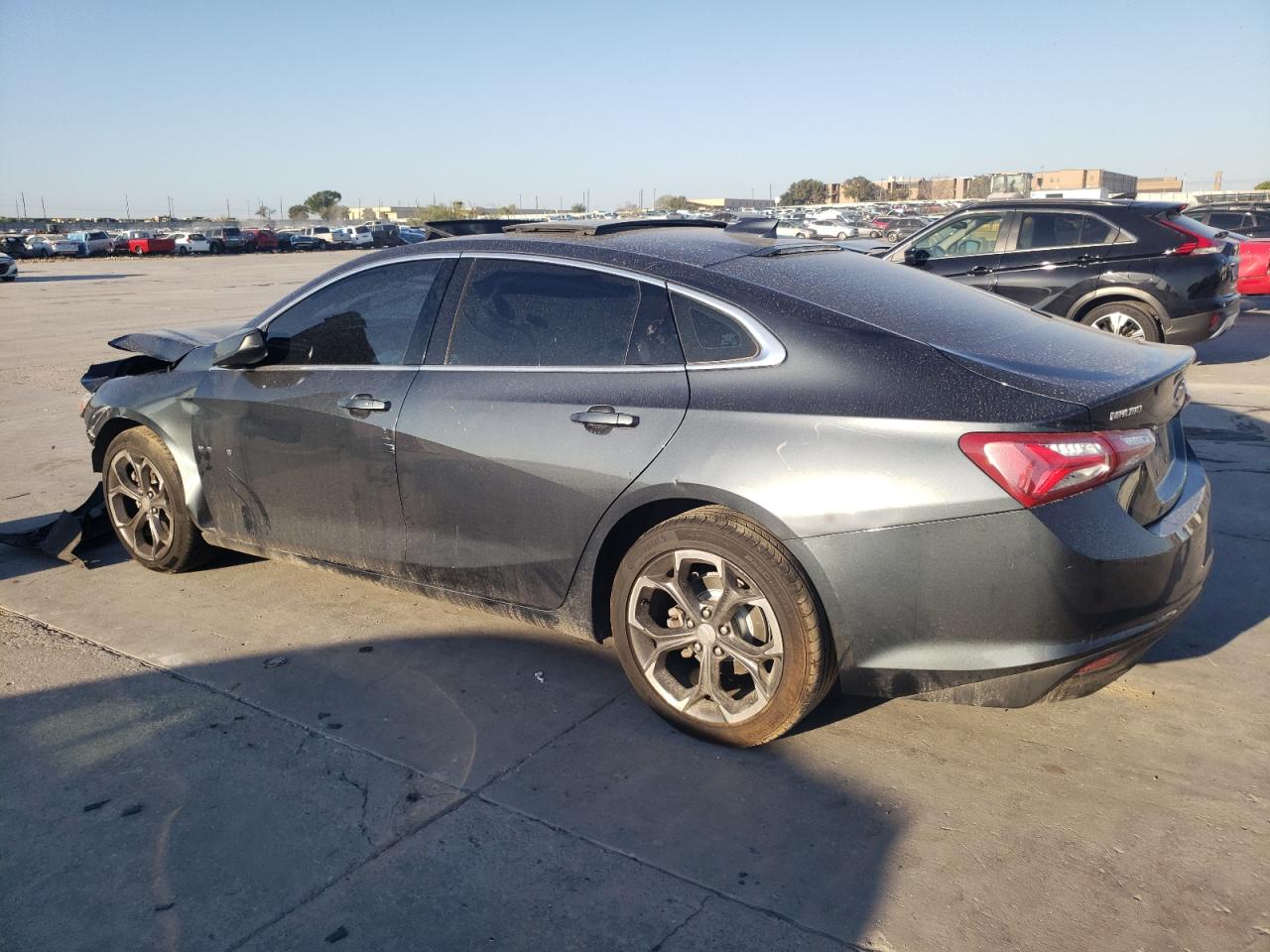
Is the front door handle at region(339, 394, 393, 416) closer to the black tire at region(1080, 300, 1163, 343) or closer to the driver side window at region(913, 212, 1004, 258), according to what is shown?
the driver side window at region(913, 212, 1004, 258)

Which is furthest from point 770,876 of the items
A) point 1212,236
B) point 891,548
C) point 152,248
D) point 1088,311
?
point 152,248

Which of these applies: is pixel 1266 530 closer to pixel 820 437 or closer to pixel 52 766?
pixel 820 437

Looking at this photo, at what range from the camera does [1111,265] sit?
33.2 ft

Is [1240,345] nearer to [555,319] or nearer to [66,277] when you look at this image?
[555,319]

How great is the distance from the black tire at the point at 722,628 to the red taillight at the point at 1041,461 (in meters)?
0.65

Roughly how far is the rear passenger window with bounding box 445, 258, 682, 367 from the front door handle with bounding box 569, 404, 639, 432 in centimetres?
19

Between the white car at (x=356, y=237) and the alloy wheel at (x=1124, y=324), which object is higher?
the white car at (x=356, y=237)

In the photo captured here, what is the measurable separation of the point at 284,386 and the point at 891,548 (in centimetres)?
279

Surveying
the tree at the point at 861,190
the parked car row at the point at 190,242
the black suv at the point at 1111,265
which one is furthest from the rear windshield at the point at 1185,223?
the tree at the point at 861,190

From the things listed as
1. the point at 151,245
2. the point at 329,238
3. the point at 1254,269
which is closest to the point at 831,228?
the point at 1254,269

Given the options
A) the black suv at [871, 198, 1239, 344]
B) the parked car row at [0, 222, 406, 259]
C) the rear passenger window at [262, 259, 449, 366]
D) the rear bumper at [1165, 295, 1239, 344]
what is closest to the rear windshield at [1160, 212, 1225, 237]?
the black suv at [871, 198, 1239, 344]

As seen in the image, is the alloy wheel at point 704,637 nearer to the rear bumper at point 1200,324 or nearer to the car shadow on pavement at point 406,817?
the car shadow on pavement at point 406,817

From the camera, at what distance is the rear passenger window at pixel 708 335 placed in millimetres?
3510

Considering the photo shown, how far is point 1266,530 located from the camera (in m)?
5.50
